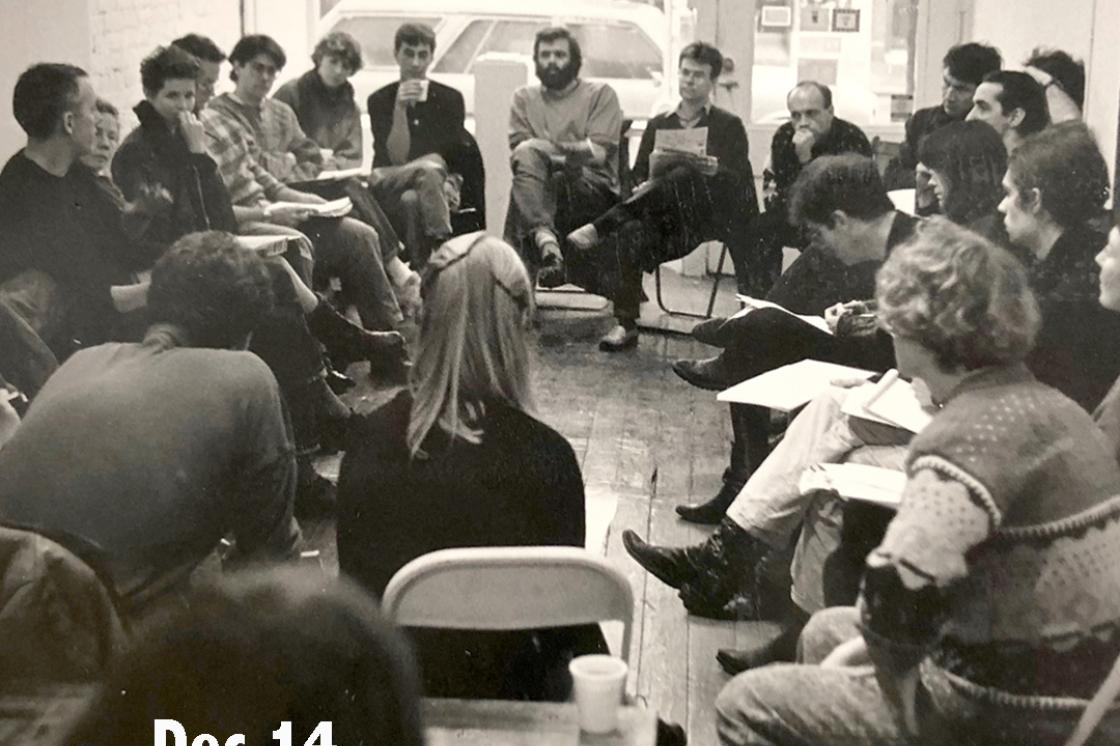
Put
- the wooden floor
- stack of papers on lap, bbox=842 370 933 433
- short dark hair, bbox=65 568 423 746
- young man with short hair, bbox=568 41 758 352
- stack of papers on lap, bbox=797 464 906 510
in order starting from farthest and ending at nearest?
young man with short hair, bbox=568 41 758 352
the wooden floor
stack of papers on lap, bbox=842 370 933 433
stack of papers on lap, bbox=797 464 906 510
short dark hair, bbox=65 568 423 746

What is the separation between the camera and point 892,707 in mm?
2197

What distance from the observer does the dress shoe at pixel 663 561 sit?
278 cm

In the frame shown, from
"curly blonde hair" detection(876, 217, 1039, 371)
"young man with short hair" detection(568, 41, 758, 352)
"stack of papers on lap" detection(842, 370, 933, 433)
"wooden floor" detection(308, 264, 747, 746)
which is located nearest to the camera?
"curly blonde hair" detection(876, 217, 1039, 371)

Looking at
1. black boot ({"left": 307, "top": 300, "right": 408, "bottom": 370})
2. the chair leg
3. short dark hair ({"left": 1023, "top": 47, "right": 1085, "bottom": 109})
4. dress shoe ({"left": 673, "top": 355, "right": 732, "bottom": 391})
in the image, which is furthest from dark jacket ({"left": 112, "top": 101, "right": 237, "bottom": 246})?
short dark hair ({"left": 1023, "top": 47, "right": 1085, "bottom": 109})

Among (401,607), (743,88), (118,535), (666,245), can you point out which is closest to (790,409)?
(666,245)

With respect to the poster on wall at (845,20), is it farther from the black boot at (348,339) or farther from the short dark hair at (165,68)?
the short dark hair at (165,68)

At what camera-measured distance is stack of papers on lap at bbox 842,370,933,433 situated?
8.03ft

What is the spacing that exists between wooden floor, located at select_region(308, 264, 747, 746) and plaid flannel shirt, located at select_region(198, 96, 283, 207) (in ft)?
1.55

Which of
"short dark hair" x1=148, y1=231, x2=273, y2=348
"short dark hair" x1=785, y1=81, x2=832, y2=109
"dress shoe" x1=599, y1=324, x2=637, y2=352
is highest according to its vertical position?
"short dark hair" x1=785, y1=81, x2=832, y2=109

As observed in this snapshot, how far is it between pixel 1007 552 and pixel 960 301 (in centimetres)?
41

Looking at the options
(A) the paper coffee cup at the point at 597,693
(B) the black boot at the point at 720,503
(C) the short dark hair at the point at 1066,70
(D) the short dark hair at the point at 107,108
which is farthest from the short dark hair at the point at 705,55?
(A) the paper coffee cup at the point at 597,693

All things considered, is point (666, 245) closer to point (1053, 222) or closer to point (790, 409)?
point (790, 409)

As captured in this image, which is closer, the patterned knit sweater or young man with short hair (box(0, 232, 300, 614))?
the patterned knit sweater

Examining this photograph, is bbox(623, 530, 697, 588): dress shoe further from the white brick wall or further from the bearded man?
the white brick wall
